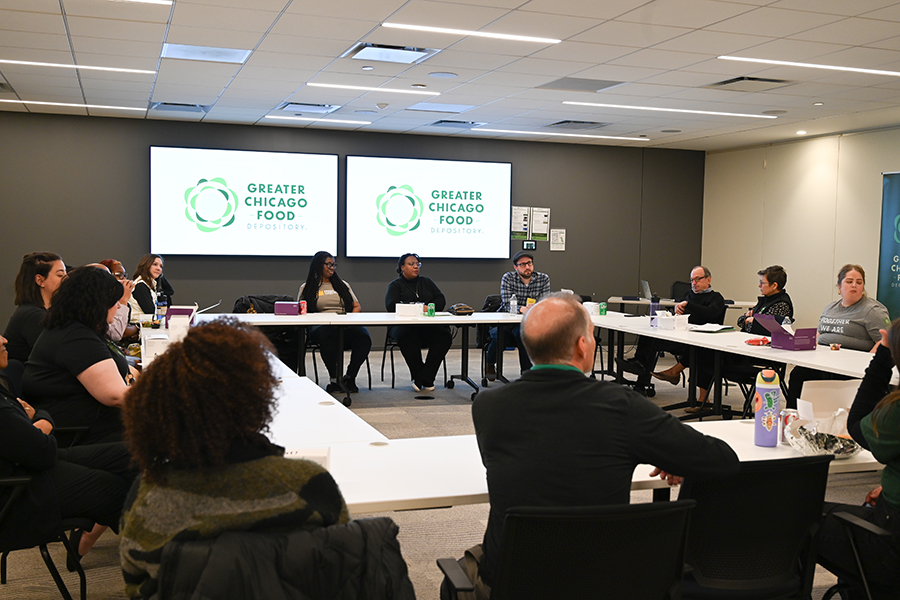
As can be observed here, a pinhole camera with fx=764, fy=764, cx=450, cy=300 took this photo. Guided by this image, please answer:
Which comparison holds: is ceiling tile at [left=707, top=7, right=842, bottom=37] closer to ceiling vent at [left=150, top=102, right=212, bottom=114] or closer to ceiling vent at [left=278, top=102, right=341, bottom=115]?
ceiling vent at [left=278, top=102, right=341, bottom=115]

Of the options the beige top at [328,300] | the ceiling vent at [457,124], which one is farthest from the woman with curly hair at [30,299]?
the ceiling vent at [457,124]

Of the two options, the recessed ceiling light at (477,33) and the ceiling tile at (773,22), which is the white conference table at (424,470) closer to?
the ceiling tile at (773,22)

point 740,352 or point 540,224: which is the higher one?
point 540,224

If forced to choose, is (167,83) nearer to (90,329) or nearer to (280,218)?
(280,218)

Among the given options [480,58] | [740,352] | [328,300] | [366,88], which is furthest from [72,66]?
[740,352]

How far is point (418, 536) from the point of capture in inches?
139

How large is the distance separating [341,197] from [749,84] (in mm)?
4938

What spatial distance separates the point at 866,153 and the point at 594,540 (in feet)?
28.4

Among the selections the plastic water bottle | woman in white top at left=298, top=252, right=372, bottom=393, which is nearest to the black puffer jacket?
the plastic water bottle

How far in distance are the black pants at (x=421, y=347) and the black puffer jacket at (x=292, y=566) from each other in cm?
554

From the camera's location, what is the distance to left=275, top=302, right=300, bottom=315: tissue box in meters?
6.54

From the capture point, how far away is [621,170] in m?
10.7

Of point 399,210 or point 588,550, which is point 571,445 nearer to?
point 588,550

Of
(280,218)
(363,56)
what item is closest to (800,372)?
(363,56)
